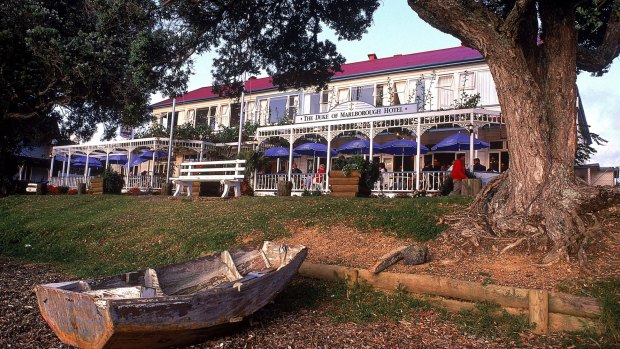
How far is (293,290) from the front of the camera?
756 cm

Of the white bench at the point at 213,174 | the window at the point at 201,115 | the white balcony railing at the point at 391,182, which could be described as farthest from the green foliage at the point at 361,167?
the window at the point at 201,115

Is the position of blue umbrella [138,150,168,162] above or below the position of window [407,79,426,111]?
below

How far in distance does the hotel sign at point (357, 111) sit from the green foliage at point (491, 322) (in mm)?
14150

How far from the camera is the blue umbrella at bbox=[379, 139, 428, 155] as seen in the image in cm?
2041

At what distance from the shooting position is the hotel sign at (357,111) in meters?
19.9

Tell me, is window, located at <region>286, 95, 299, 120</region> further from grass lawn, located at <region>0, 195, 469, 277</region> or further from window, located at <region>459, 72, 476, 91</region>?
grass lawn, located at <region>0, 195, 469, 277</region>

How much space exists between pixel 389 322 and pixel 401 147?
50.6 feet

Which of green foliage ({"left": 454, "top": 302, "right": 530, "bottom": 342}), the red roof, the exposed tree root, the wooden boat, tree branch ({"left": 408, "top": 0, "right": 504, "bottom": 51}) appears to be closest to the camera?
the wooden boat

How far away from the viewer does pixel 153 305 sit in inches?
181

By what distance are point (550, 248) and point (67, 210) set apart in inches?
609

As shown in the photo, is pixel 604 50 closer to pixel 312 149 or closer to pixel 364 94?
pixel 312 149

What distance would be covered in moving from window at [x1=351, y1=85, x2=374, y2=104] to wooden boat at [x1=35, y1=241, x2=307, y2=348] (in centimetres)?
2071

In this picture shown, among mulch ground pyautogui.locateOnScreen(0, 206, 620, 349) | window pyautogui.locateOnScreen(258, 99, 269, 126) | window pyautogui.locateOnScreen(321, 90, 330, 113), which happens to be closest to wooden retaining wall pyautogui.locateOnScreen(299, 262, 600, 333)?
mulch ground pyautogui.locateOnScreen(0, 206, 620, 349)

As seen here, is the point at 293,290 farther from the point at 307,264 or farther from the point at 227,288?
the point at 227,288
